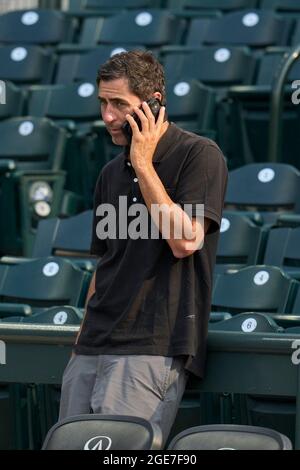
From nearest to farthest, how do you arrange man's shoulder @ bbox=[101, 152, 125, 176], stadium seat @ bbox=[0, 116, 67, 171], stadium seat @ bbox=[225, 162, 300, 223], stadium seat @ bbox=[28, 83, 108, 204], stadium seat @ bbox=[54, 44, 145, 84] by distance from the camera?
man's shoulder @ bbox=[101, 152, 125, 176] → stadium seat @ bbox=[225, 162, 300, 223] → stadium seat @ bbox=[0, 116, 67, 171] → stadium seat @ bbox=[28, 83, 108, 204] → stadium seat @ bbox=[54, 44, 145, 84]

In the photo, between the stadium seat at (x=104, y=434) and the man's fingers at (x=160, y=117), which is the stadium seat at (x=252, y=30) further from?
the stadium seat at (x=104, y=434)

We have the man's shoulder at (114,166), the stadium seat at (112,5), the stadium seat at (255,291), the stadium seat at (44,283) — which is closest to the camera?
the man's shoulder at (114,166)

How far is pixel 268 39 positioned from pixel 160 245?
492 cm

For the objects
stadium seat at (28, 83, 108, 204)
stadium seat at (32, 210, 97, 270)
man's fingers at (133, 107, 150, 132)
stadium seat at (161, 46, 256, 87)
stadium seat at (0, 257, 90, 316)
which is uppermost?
stadium seat at (161, 46, 256, 87)

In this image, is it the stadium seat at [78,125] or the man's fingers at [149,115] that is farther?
the stadium seat at [78,125]

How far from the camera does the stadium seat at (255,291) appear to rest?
15.9 ft

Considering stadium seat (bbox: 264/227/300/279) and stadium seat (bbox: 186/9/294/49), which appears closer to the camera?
stadium seat (bbox: 264/227/300/279)

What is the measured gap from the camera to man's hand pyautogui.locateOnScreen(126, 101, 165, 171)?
3.55 metres

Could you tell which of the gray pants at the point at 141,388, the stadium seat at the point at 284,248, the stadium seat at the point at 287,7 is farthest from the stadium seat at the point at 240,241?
the stadium seat at the point at 287,7

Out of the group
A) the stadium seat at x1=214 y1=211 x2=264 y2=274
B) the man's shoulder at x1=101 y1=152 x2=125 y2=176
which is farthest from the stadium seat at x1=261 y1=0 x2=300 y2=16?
the man's shoulder at x1=101 y1=152 x2=125 y2=176

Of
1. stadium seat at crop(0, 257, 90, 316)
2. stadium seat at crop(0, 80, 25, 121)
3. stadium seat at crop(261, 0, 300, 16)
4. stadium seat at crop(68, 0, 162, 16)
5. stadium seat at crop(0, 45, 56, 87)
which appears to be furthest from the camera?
stadium seat at crop(68, 0, 162, 16)

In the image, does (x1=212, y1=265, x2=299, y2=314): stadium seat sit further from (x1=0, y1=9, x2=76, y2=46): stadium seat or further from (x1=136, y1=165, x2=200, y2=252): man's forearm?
(x1=0, y1=9, x2=76, y2=46): stadium seat

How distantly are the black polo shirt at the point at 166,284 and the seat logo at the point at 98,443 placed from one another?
31 cm
